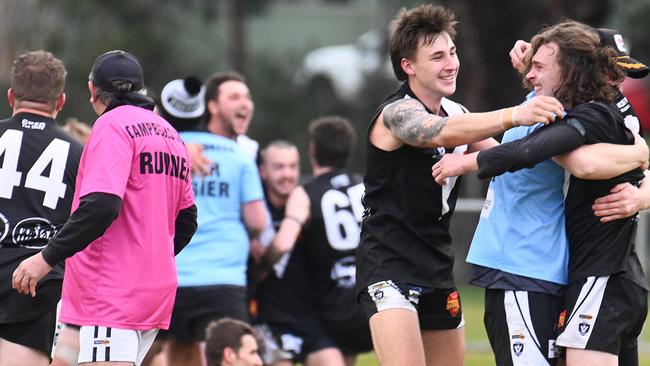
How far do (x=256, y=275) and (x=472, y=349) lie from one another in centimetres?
405

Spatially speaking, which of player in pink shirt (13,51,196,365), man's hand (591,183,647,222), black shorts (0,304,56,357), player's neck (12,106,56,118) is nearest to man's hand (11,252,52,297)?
player in pink shirt (13,51,196,365)

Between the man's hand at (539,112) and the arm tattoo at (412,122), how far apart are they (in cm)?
40

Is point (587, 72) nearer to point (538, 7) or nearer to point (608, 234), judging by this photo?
point (608, 234)

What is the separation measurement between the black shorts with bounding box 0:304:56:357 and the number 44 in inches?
25.3

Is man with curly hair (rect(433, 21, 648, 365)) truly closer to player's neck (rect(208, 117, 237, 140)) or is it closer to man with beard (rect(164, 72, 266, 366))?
man with beard (rect(164, 72, 266, 366))

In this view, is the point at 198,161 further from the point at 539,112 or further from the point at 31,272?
the point at 539,112

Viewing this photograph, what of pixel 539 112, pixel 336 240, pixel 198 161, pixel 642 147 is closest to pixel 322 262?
pixel 336 240

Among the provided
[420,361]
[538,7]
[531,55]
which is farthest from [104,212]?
[538,7]

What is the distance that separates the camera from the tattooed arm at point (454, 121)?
5.40 metres

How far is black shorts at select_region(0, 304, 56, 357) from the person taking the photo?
258 inches

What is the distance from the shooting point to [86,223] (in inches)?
222

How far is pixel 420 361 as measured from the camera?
583 cm

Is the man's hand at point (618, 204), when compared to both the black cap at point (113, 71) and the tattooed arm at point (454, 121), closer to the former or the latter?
the tattooed arm at point (454, 121)

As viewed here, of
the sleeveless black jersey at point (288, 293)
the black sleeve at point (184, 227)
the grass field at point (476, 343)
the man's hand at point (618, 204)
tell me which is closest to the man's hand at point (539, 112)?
the man's hand at point (618, 204)
